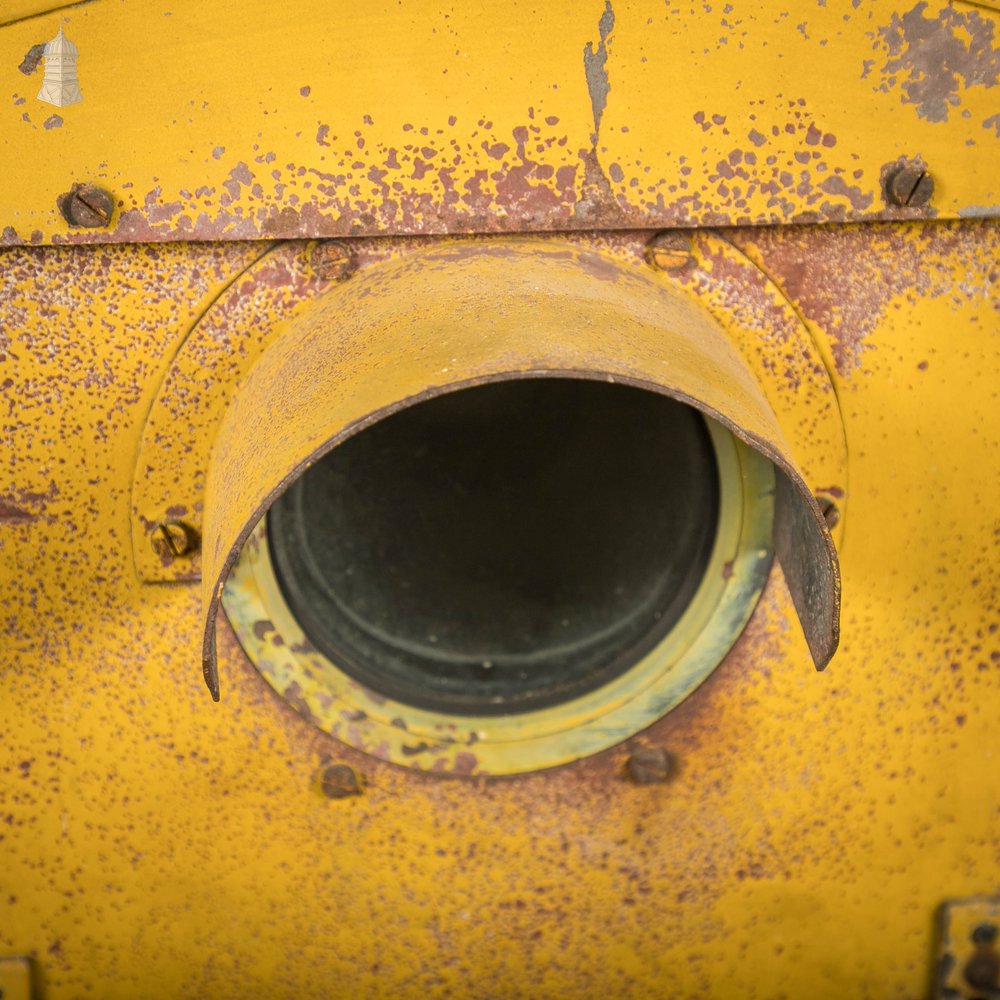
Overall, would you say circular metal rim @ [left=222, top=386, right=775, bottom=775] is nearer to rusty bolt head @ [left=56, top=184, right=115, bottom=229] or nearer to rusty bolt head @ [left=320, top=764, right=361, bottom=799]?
rusty bolt head @ [left=320, top=764, right=361, bottom=799]

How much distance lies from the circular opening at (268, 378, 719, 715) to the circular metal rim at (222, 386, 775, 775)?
37mm

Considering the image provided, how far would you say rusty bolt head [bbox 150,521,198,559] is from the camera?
47.4 inches

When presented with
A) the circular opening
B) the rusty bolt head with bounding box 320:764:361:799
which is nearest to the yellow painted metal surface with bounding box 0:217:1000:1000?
the rusty bolt head with bounding box 320:764:361:799

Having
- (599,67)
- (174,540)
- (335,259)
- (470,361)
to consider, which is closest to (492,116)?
(599,67)

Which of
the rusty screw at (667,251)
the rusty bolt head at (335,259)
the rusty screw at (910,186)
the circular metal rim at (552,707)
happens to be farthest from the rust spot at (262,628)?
the rusty screw at (910,186)

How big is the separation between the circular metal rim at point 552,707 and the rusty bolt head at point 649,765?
0.03m

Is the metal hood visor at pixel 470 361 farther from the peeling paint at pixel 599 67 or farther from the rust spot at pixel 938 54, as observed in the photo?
the rust spot at pixel 938 54

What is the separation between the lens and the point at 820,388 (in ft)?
3.97

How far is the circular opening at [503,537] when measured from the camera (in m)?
1.38

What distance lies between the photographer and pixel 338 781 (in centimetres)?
130

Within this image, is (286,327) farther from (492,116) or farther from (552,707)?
(552,707)

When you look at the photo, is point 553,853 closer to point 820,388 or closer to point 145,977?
point 145,977

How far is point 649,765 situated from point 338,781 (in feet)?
1.22

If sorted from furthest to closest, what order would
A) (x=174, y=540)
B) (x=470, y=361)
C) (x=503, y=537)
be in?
(x=503, y=537) → (x=174, y=540) → (x=470, y=361)
